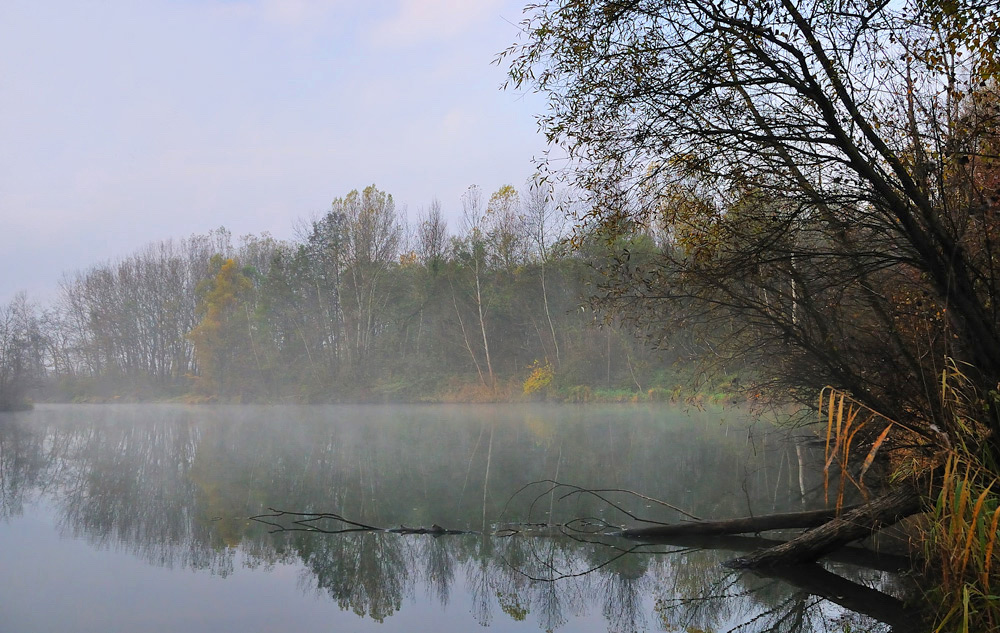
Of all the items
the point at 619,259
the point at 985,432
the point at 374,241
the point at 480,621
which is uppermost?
the point at 374,241

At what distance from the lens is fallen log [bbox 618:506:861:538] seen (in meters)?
6.50

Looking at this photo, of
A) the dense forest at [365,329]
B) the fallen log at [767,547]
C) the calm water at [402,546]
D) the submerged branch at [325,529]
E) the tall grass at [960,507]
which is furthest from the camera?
the dense forest at [365,329]

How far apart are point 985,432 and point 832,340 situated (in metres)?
2.66

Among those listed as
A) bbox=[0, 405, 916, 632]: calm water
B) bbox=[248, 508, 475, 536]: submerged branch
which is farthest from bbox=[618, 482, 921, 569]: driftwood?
bbox=[248, 508, 475, 536]: submerged branch

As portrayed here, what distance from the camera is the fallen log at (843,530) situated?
5.23m

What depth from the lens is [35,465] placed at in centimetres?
1393

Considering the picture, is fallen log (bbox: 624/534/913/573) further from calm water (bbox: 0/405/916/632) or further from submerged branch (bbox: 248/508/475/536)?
submerged branch (bbox: 248/508/475/536)

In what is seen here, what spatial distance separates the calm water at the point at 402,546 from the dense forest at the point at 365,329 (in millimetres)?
17451

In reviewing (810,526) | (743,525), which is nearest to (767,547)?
(743,525)

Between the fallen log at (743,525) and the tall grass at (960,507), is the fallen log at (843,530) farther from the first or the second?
the fallen log at (743,525)

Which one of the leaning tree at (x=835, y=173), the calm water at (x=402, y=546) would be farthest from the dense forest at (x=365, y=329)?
the leaning tree at (x=835, y=173)

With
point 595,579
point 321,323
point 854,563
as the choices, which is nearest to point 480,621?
point 595,579

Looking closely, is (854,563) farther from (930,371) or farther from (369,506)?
(369,506)

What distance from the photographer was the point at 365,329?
127ft
